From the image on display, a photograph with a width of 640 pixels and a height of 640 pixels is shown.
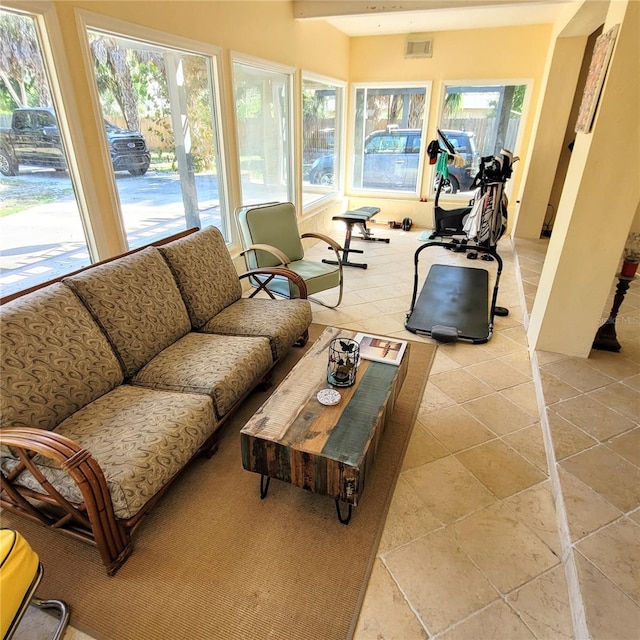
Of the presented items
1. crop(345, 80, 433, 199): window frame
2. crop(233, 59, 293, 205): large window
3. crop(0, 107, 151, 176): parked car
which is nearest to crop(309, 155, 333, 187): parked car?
crop(345, 80, 433, 199): window frame

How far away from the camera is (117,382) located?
1.94 meters

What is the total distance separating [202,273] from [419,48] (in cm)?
507

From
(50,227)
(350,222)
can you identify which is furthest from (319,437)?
(350,222)

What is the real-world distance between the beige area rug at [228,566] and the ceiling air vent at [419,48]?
5.83 meters

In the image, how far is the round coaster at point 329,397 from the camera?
5.74ft

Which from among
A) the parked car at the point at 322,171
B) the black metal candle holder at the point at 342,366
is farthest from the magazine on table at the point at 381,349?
the parked car at the point at 322,171

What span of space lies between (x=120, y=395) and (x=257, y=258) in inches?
70.1

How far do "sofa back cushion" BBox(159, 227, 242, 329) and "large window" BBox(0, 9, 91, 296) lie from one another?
0.62 metres

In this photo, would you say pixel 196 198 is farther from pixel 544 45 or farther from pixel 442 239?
pixel 544 45

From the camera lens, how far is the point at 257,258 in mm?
3357

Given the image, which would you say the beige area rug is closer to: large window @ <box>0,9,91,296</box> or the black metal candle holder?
the black metal candle holder

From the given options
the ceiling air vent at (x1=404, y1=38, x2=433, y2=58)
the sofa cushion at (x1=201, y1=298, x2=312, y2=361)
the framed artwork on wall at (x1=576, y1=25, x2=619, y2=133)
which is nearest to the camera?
the framed artwork on wall at (x1=576, y1=25, x2=619, y2=133)

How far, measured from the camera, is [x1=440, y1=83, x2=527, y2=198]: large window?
5559mm

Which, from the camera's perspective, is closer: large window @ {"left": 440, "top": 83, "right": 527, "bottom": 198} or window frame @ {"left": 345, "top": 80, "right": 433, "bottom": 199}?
large window @ {"left": 440, "top": 83, "right": 527, "bottom": 198}
